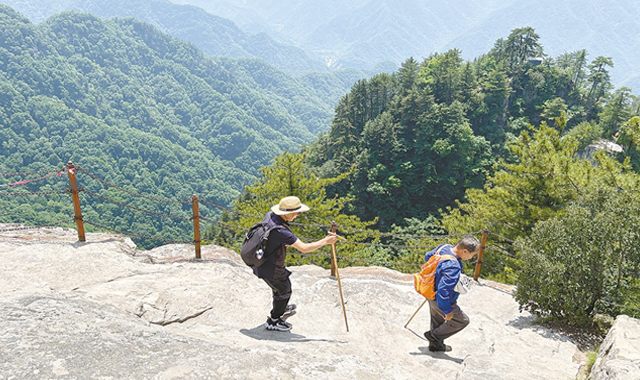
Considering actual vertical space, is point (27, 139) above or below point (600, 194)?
above

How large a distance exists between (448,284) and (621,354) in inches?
74.1

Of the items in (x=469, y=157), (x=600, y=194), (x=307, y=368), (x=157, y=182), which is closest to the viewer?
(x=307, y=368)

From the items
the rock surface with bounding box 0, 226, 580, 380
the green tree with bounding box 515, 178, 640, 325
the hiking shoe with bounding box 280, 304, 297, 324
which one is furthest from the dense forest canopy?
the hiking shoe with bounding box 280, 304, 297, 324

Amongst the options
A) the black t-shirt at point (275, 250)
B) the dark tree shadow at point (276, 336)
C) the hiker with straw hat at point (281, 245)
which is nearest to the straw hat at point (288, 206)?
the hiker with straw hat at point (281, 245)

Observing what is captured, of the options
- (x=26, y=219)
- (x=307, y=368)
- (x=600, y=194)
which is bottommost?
(x=26, y=219)

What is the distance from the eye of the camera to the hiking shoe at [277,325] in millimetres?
5398

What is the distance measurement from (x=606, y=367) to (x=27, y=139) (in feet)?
627

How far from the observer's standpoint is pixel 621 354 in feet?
13.9

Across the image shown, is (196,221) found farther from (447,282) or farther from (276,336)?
(447,282)

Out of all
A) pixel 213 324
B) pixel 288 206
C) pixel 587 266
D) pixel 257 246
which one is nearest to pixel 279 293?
pixel 257 246

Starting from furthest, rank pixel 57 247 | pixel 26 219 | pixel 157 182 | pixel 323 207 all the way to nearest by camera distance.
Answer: pixel 157 182, pixel 26 219, pixel 323 207, pixel 57 247

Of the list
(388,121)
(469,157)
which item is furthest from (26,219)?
(469,157)

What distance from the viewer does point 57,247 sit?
23.3ft

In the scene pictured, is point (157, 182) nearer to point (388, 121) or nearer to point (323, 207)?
point (388, 121)
